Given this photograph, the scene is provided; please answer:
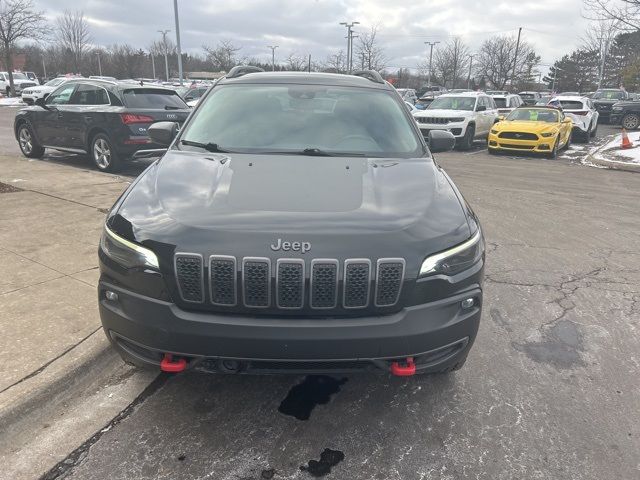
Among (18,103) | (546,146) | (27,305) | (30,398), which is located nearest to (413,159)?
(30,398)

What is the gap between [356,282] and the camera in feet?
7.59

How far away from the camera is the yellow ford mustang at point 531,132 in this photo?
49.0 ft

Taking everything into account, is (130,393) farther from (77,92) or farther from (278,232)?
(77,92)

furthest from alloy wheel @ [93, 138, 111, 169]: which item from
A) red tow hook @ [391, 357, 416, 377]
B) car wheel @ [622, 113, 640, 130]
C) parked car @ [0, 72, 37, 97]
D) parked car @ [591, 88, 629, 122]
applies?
parked car @ [0, 72, 37, 97]

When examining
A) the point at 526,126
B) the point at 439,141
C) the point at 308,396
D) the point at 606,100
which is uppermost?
the point at 439,141

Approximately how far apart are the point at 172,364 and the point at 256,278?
62 centimetres

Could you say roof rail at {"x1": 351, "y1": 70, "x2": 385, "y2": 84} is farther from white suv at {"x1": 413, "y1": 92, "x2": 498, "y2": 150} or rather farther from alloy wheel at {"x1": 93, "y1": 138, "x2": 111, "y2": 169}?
white suv at {"x1": 413, "y1": 92, "x2": 498, "y2": 150}

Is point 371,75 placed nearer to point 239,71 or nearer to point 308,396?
point 239,71

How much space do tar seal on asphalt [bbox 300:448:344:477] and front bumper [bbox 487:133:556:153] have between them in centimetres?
1442

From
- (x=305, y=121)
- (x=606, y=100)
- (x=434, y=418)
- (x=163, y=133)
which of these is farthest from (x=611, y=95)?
(x=434, y=418)

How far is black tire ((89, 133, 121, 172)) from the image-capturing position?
9.48 m

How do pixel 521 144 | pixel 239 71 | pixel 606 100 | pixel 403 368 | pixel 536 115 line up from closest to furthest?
pixel 403 368, pixel 239 71, pixel 521 144, pixel 536 115, pixel 606 100

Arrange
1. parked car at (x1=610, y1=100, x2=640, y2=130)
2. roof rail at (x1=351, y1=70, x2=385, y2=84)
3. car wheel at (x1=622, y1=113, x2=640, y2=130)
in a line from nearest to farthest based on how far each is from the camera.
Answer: roof rail at (x1=351, y1=70, x2=385, y2=84) → parked car at (x1=610, y1=100, x2=640, y2=130) → car wheel at (x1=622, y1=113, x2=640, y2=130)

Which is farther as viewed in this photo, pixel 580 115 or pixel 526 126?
pixel 580 115
